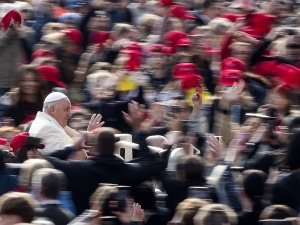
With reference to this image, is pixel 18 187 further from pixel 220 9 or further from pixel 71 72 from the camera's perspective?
pixel 220 9

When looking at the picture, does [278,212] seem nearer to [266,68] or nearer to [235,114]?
[235,114]

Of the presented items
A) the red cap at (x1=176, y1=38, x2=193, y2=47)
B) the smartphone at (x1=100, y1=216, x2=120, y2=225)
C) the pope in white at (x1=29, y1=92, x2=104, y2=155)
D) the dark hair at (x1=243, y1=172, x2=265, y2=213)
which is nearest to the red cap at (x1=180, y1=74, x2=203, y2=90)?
the red cap at (x1=176, y1=38, x2=193, y2=47)

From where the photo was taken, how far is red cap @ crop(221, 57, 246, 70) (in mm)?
14070

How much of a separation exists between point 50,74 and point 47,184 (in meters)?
4.21

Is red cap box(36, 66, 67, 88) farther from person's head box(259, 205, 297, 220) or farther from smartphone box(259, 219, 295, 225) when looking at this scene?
smartphone box(259, 219, 295, 225)

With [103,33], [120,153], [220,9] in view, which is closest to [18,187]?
[120,153]

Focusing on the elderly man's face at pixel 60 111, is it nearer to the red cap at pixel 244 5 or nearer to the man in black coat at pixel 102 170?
the man in black coat at pixel 102 170

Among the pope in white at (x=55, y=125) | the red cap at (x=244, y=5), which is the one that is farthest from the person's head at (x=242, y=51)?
the pope in white at (x=55, y=125)

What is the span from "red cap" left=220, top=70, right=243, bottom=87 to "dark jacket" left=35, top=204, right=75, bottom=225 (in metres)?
4.00

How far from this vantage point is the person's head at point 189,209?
9.52 m

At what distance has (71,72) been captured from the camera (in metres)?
15.0

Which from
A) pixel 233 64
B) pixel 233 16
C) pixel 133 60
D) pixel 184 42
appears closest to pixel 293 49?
pixel 233 64

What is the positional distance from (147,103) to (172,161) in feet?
8.76

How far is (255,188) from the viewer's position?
10.4 m
